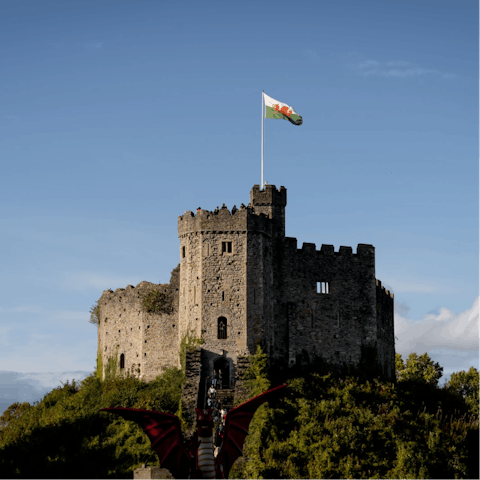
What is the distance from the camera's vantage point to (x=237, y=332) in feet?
163

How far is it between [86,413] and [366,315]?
1914 cm

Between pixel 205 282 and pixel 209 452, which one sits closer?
pixel 209 452

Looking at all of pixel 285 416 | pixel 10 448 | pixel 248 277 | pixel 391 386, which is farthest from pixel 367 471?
pixel 10 448

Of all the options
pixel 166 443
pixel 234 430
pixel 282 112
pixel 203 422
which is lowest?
pixel 166 443

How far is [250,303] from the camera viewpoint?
50.2 metres

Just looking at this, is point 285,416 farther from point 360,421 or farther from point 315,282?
point 315,282

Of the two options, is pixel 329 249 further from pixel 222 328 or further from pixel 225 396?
pixel 225 396

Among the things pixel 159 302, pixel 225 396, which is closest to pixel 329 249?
pixel 159 302

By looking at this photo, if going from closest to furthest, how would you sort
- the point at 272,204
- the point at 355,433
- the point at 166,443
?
1. the point at 166,443
2. the point at 355,433
3. the point at 272,204

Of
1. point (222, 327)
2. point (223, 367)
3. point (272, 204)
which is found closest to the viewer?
point (223, 367)

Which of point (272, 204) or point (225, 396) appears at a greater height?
point (272, 204)

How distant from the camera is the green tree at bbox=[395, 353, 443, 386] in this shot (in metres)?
70.9

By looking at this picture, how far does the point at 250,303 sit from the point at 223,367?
408 centimetres

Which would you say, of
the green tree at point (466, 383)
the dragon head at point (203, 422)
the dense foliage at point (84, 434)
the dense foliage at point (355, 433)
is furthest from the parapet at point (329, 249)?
the dragon head at point (203, 422)
